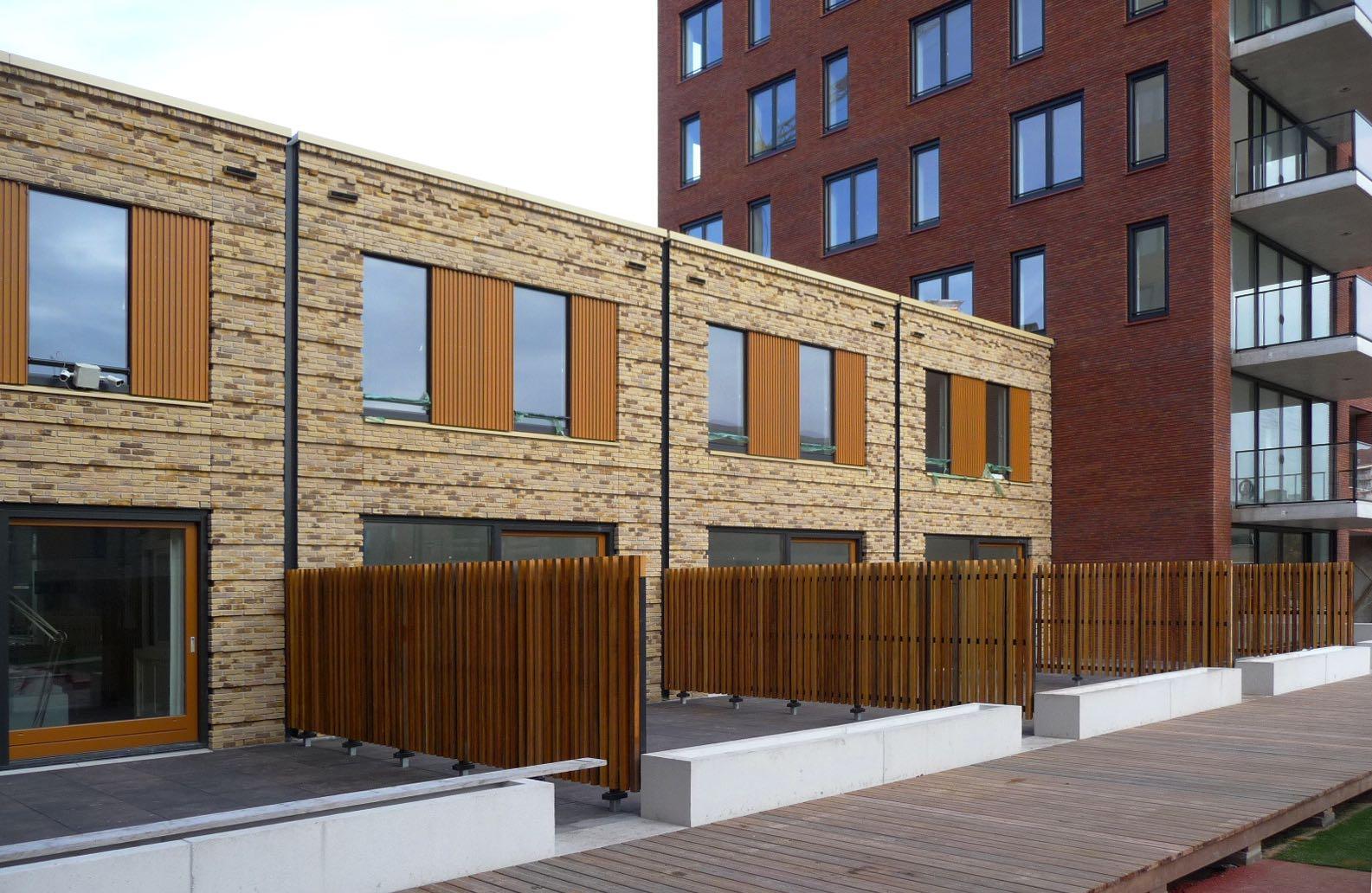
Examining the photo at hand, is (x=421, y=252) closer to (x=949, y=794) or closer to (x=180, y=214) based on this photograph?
(x=180, y=214)

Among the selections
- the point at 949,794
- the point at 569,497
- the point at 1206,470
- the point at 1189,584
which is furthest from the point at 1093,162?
the point at 949,794

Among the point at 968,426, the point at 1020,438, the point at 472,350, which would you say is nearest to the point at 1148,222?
the point at 1020,438

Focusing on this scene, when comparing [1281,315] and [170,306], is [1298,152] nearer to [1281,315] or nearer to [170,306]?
[1281,315]

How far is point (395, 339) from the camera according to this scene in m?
13.9

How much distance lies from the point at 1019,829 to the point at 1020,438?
16388 mm

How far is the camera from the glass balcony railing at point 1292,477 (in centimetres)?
2308

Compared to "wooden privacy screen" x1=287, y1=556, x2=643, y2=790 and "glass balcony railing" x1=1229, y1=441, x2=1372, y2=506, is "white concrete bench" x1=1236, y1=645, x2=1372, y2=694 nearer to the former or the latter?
"glass balcony railing" x1=1229, y1=441, x2=1372, y2=506

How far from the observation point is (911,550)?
2075 centimetres

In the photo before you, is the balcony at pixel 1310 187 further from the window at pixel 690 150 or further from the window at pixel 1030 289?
the window at pixel 690 150

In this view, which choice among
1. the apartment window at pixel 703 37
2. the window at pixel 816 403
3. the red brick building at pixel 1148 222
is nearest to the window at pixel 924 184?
the red brick building at pixel 1148 222

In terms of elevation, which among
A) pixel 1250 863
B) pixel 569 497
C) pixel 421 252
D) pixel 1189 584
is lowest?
pixel 1250 863

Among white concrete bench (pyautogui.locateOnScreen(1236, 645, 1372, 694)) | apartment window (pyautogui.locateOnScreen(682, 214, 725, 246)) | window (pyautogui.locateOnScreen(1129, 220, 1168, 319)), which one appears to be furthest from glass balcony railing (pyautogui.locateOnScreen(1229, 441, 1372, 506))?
apartment window (pyautogui.locateOnScreen(682, 214, 725, 246))

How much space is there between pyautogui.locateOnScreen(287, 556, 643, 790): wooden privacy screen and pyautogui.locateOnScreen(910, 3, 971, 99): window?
19.2m

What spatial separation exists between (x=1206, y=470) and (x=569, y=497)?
12.6 m
